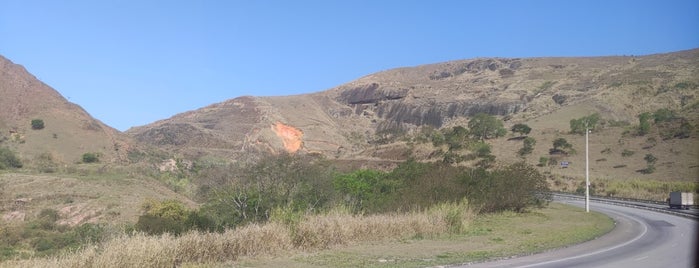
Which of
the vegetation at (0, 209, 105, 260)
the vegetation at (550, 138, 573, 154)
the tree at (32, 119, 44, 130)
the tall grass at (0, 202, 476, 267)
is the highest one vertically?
the tree at (32, 119, 44, 130)

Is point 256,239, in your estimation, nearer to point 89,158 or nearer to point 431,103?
point 89,158

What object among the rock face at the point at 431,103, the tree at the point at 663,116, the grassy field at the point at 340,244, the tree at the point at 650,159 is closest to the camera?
the grassy field at the point at 340,244

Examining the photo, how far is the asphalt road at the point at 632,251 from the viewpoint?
1616 cm

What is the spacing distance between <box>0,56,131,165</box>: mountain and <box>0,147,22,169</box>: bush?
7.09 feet

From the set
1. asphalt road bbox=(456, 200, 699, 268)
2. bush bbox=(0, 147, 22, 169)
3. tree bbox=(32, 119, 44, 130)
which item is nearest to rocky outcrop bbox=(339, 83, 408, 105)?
tree bbox=(32, 119, 44, 130)

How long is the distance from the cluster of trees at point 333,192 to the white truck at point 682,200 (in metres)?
9.98

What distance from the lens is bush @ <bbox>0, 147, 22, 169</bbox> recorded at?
177 ft

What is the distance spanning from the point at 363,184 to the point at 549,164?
3662 cm

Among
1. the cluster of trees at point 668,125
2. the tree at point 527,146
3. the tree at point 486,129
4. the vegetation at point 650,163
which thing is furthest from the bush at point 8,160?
the cluster of trees at point 668,125

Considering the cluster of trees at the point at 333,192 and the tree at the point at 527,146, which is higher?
the tree at the point at 527,146

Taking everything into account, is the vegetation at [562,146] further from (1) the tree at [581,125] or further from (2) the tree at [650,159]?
(2) the tree at [650,159]

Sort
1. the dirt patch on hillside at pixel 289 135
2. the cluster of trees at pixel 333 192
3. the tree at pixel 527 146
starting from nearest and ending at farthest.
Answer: the cluster of trees at pixel 333 192
the tree at pixel 527 146
the dirt patch on hillside at pixel 289 135

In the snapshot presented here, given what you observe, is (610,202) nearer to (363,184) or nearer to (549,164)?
(549,164)

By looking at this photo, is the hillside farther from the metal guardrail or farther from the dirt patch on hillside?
the metal guardrail
